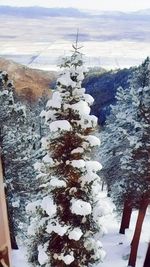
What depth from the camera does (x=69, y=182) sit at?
1007 cm

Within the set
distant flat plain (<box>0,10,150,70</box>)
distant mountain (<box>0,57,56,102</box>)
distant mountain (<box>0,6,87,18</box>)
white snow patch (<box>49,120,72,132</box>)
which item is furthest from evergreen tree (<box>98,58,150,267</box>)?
distant mountain (<box>0,57,56,102</box>)

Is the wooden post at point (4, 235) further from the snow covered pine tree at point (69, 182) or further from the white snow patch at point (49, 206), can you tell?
the white snow patch at point (49, 206)

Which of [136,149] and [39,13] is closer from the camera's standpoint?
[39,13]

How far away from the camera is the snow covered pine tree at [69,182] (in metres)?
9.45

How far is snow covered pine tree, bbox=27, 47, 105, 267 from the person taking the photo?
31.0ft

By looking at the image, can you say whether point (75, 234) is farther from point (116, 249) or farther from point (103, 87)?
point (103, 87)

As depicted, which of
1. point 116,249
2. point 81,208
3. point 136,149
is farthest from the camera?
point 116,249

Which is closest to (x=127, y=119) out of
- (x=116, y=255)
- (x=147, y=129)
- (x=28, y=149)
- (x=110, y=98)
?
(x=147, y=129)

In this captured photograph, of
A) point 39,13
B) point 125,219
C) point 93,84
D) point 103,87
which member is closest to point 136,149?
point 125,219

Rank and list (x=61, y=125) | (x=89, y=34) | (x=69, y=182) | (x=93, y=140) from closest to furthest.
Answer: (x=61, y=125) < (x=93, y=140) < (x=69, y=182) < (x=89, y=34)

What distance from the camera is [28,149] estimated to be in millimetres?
19844

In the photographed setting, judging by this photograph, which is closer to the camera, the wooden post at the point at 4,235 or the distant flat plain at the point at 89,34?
the wooden post at the point at 4,235

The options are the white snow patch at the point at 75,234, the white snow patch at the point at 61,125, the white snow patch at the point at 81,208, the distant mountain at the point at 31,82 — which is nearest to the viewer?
the white snow patch at the point at 61,125

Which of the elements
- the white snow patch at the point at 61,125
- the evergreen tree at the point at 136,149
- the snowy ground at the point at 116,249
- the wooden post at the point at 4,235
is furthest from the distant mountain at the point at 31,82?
the wooden post at the point at 4,235
